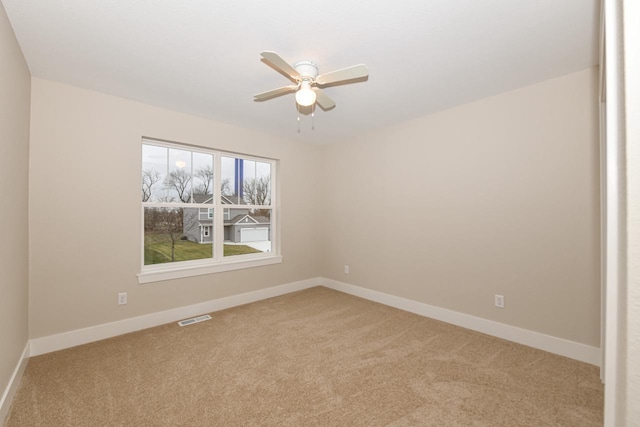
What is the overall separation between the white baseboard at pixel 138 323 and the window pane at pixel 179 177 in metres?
1.35

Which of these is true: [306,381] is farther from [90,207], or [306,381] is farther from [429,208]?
[90,207]

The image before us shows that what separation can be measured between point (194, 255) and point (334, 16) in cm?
315

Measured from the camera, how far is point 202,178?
12.5ft

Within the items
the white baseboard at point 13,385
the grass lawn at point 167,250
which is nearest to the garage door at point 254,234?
the grass lawn at point 167,250

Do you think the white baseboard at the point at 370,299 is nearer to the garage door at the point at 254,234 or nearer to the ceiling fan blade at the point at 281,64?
the garage door at the point at 254,234

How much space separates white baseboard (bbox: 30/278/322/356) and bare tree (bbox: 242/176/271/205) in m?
1.33

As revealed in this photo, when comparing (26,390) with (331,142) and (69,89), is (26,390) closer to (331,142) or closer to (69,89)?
(69,89)

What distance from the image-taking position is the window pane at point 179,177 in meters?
3.56

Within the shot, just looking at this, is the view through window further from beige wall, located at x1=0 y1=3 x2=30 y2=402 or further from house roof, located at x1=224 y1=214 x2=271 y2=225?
beige wall, located at x1=0 y1=3 x2=30 y2=402

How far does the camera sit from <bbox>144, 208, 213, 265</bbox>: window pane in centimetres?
341

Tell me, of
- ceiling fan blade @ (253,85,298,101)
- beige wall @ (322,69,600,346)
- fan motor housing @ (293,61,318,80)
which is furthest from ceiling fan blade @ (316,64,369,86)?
beige wall @ (322,69,600,346)

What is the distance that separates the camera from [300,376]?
89.0 inches

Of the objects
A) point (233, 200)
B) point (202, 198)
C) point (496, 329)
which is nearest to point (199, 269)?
point (202, 198)

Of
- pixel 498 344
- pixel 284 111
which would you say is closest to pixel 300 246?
pixel 284 111
